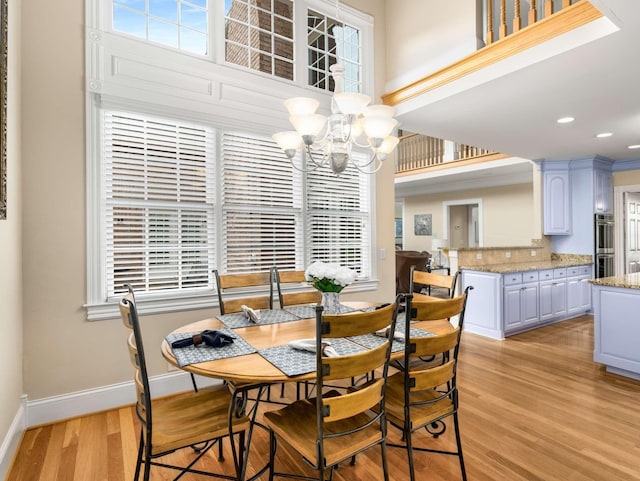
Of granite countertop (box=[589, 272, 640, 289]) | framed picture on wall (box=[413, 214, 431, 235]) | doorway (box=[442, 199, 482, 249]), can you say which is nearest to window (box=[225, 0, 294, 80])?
granite countertop (box=[589, 272, 640, 289])

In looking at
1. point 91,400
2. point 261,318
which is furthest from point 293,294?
point 91,400

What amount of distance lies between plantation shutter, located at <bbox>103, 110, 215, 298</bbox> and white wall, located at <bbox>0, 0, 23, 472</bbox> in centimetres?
52

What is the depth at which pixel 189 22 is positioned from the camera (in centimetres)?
304

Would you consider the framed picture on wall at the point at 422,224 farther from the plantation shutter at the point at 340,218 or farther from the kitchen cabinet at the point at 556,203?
the plantation shutter at the point at 340,218

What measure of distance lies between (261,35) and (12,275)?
2899mm

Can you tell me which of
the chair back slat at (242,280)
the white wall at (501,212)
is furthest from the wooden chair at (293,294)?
the white wall at (501,212)

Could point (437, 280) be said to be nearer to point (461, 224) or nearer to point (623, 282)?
point (623, 282)

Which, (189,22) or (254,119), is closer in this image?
(189,22)

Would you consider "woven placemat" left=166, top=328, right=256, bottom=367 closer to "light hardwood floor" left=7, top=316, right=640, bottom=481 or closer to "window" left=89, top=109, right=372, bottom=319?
"light hardwood floor" left=7, top=316, right=640, bottom=481

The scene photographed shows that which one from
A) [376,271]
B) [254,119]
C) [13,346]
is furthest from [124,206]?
[376,271]

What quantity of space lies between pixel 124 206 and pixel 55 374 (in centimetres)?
130

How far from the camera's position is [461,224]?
10.1m

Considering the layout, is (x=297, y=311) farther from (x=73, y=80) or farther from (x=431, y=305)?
(x=73, y=80)

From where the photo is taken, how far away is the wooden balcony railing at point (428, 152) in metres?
7.22
